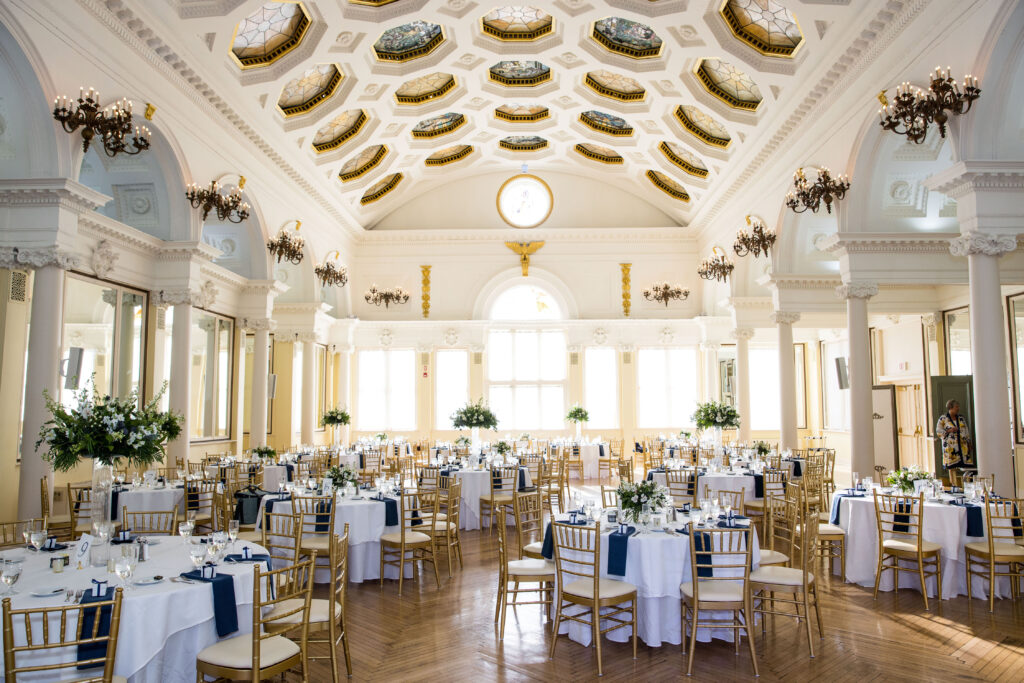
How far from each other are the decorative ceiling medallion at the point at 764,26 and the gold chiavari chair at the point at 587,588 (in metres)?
9.38

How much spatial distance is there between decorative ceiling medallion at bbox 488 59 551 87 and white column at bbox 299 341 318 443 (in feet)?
26.7

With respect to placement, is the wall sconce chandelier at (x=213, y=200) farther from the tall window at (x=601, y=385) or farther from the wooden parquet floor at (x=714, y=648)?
the tall window at (x=601, y=385)

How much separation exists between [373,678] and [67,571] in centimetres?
215

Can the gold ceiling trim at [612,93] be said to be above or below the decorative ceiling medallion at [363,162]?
above

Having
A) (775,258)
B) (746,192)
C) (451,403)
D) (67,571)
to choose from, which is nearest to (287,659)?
(67,571)

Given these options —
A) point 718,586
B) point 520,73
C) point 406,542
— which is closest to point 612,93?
point 520,73

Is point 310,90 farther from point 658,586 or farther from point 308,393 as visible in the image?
point 658,586

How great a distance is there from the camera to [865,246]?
1128 cm

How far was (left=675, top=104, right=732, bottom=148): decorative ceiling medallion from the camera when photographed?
15.8m

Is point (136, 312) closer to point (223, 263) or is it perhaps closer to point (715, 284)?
point (223, 263)

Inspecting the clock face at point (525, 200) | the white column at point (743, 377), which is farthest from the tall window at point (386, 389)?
the white column at point (743, 377)

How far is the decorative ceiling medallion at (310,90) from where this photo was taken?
13836mm

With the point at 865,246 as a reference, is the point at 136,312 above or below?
below

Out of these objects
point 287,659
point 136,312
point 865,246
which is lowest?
point 287,659
